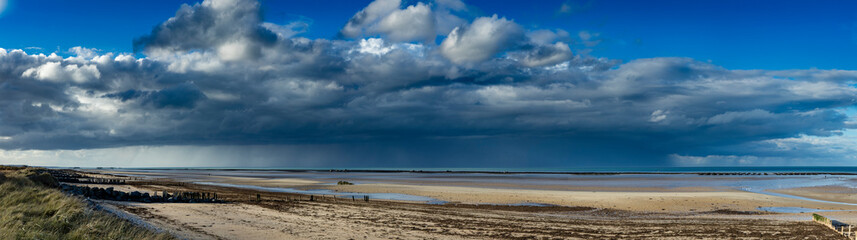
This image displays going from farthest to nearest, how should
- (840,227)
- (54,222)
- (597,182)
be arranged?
(597,182) → (840,227) → (54,222)

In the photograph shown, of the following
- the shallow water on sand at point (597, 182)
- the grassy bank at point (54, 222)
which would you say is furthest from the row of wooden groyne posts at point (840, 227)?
the grassy bank at point (54, 222)

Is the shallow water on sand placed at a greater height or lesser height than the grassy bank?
lesser

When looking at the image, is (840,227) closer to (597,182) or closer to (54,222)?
(54,222)

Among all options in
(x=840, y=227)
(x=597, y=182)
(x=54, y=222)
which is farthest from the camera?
(x=597, y=182)

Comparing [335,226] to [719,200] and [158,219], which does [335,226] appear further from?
[719,200]

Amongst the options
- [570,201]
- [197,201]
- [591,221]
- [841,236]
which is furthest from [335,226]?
[570,201]

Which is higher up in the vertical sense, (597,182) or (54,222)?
(54,222)

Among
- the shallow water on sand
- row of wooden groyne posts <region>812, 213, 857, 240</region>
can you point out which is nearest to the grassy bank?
row of wooden groyne posts <region>812, 213, 857, 240</region>

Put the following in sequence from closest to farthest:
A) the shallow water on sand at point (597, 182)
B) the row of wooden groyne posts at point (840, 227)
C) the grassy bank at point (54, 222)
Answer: the grassy bank at point (54, 222)
the row of wooden groyne posts at point (840, 227)
the shallow water on sand at point (597, 182)

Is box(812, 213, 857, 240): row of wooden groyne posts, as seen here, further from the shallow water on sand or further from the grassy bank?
the grassy bank

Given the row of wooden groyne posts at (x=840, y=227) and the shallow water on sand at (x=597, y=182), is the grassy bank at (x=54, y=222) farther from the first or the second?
the shallow water on sand at (x=597, y=182)

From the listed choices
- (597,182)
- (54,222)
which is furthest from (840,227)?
(597,182)

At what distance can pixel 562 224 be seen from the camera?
953 inches

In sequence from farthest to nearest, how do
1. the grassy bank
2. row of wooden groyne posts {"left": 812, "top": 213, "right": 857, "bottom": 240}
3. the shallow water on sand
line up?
the shallow water on sand
row of wooden groyne posts {"left": 812, "top": 213, "right": 857, "bottom": 240}
the grassy bank
